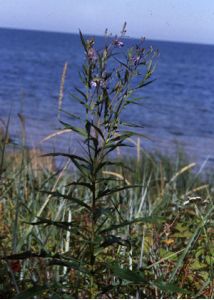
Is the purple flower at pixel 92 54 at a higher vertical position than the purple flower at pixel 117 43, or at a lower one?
lower

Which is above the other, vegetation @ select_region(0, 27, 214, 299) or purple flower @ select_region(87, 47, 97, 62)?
purple flower @ select_region(87, 47, 97, 62)

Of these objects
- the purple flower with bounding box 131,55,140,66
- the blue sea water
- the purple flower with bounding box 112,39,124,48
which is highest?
the purple flower with bounding box 112,39,124,48

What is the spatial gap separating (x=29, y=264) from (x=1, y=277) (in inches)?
5.7

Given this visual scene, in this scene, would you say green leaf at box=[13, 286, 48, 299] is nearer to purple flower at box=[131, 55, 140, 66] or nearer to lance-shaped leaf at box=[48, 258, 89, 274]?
lance-shaped leaf at box=[48, 258, 89, 274]

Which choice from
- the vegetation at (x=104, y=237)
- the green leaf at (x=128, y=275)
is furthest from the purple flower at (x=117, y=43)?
the green leaf at (x=128, y=275)

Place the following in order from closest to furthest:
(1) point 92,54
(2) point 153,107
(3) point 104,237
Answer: (1) point 92,54 < (3) point 104,237 < (2) point 153,107

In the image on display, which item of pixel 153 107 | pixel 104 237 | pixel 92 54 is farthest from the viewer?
pixel 153 107

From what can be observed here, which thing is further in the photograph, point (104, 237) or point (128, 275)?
point (104, 237)

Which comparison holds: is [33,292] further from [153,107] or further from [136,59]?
[153,107]

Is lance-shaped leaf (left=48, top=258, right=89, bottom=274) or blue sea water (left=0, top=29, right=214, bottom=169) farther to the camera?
blue sea water (left=0, top=29, right=214, bottom=169)

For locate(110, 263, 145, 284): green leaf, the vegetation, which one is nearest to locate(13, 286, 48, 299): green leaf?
the vegetation

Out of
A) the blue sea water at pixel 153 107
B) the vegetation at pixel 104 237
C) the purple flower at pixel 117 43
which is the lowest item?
the blue sea water at pixel 153 107

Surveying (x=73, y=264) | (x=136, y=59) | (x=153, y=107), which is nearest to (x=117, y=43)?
(x=136, y=59)

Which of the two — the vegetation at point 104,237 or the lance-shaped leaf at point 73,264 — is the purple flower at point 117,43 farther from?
the lance-shaped leaf at point 73,264
